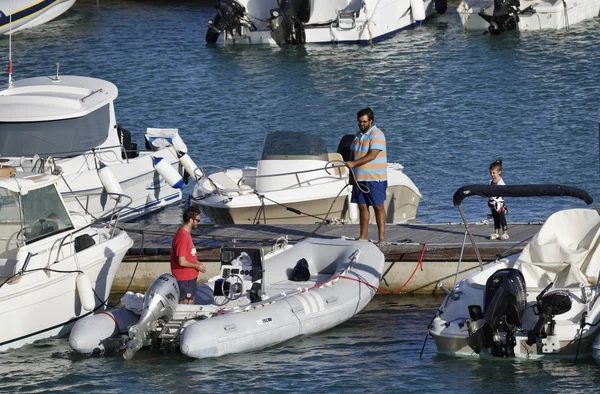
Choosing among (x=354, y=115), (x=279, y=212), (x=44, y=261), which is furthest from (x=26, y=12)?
(x=44, y=261)

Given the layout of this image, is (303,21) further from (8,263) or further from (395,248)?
(8,263)

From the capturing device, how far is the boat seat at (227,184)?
722 inches

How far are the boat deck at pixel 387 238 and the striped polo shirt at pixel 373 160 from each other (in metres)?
0.90

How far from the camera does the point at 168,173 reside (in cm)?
2038

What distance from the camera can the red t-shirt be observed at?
13695 mm

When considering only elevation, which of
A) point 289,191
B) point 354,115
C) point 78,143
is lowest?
point 354,115

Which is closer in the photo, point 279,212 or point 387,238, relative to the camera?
point 387,238

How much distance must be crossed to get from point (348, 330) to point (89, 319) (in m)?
2.87

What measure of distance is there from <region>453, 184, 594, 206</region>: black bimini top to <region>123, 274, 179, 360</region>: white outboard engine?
124 inches

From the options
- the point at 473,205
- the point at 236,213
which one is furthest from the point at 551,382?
the point at 473,205

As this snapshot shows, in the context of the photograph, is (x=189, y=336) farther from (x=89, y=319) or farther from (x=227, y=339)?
(x=89, y=319)

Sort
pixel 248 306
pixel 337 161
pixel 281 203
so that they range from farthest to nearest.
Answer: pixel 337 161 → pixel 281 203 → pixel 248 306

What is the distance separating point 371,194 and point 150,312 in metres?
3.62

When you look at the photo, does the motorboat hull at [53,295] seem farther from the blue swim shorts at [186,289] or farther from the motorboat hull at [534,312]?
the motorboat hull at [534,312]
